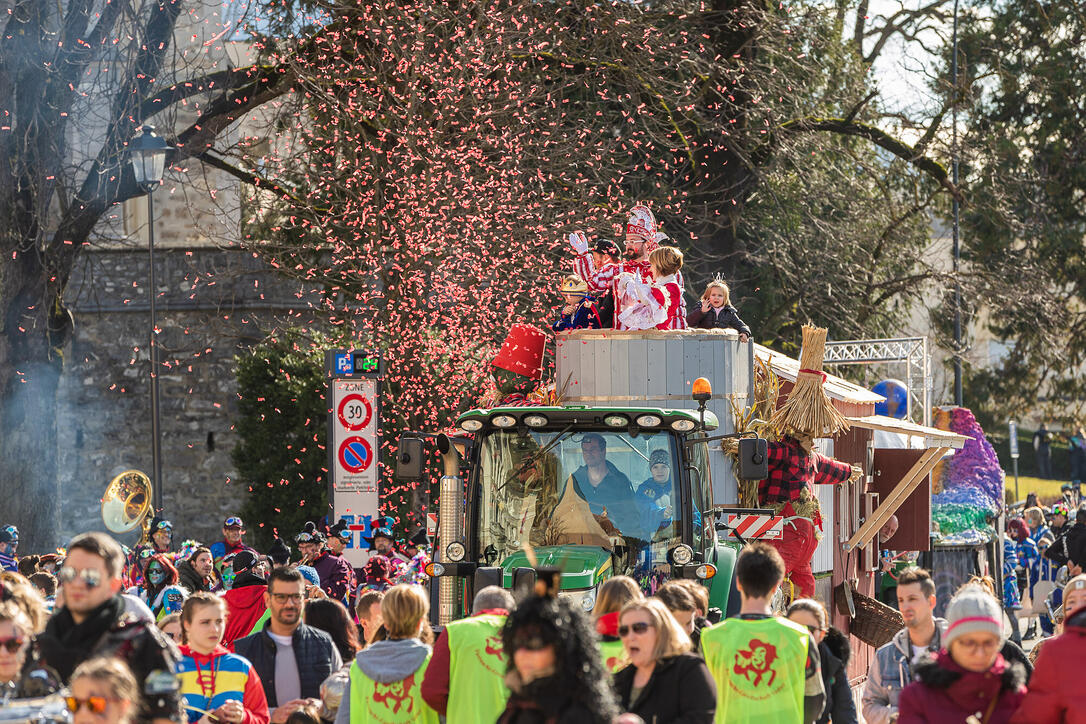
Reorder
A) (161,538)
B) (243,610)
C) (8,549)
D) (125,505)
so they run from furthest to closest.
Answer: (125,505)
(8,549)
(161,538)
(243,610)

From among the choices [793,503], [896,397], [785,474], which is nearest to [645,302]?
[785,474]

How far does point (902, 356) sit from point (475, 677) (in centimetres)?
1807

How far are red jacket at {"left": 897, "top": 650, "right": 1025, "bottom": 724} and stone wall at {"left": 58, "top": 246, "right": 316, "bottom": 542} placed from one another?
21.0 metres

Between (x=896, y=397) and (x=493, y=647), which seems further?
(x=896, y=397)

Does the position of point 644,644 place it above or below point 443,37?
below

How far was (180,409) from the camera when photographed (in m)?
26.8

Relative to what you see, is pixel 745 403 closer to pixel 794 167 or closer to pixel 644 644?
pixel 644 644

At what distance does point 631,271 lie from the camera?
12914 mm

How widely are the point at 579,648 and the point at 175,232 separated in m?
26.1

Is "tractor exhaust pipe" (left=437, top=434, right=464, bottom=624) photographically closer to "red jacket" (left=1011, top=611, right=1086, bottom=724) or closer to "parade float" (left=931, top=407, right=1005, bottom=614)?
"red jacket" (left=1011, top=611, right=1086, bottom=724)

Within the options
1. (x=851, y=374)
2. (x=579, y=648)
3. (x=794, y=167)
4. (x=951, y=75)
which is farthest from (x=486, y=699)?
(x=951, y=75)

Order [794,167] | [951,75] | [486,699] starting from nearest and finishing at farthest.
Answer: [486,699]
[794,167]
[951,75]

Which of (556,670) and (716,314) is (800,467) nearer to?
(716,314)

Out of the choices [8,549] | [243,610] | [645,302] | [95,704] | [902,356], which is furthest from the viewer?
[902,356]
